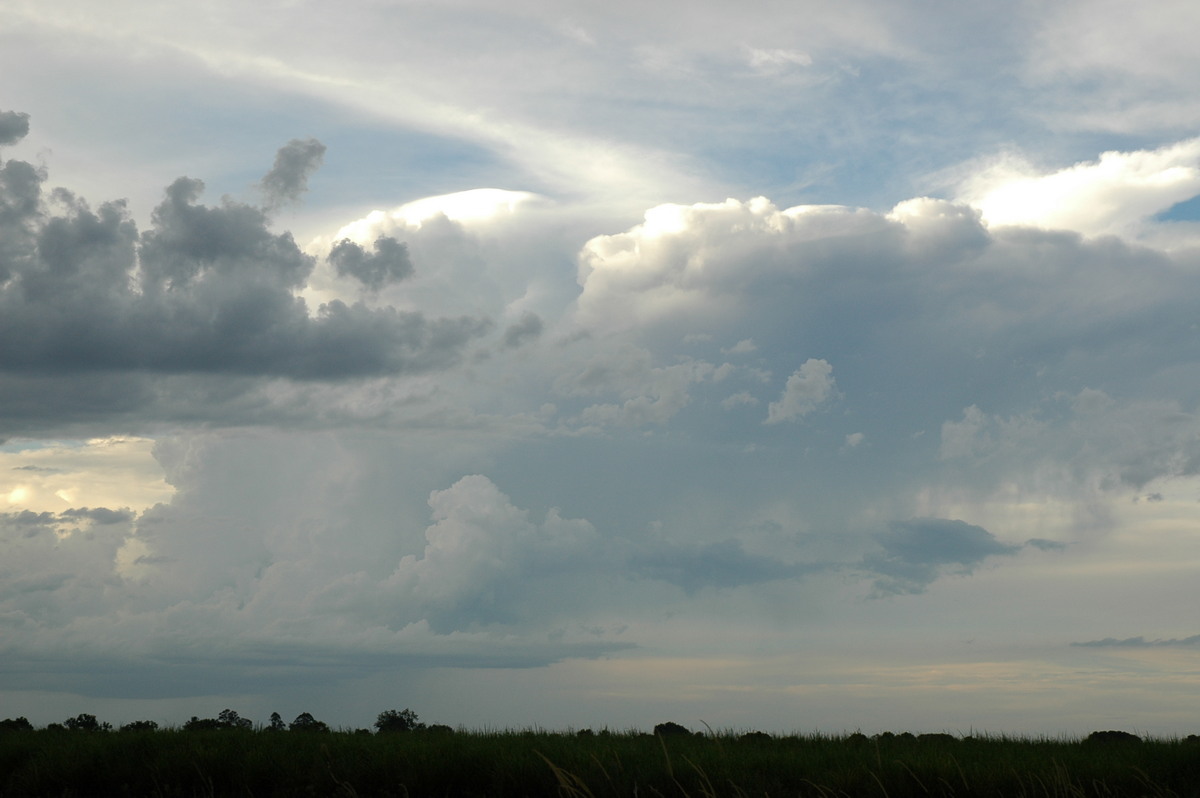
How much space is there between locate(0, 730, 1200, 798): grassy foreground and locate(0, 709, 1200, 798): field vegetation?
46 millimetres

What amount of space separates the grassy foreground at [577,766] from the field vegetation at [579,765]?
0.05 metres

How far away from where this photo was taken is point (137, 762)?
86.0ft

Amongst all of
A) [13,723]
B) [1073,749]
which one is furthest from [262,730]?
[1073,749]

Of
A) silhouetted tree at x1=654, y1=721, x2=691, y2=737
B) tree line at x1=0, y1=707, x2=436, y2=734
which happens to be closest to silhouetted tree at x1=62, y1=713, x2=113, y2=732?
tree line at x1=0, y1=707, x2=436, y2=734

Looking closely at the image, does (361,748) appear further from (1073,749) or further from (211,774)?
(1073,749)

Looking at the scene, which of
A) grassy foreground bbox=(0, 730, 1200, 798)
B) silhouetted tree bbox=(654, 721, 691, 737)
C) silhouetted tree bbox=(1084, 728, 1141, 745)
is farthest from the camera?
silhouetted tree bbox=(654, 721, 691, 737)

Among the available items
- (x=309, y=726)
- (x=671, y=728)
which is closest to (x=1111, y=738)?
(x=671, y=728)

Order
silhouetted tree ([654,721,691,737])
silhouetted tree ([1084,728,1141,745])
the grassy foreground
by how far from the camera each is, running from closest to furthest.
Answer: the grassy foreground → silhouetted tree ([1084,728,1141,745]) → silhouetted tree ([654,721,691,737])

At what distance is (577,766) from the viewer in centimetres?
2272

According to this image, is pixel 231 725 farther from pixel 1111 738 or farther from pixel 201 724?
pixel 1111 738

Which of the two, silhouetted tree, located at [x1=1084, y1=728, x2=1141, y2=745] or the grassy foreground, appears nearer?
the grassy foreground

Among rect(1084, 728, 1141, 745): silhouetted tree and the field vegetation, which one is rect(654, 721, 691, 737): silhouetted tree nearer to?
the field vegetation

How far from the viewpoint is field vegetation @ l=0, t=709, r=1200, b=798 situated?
21750 millimetres

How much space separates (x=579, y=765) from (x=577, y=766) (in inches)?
11.0
